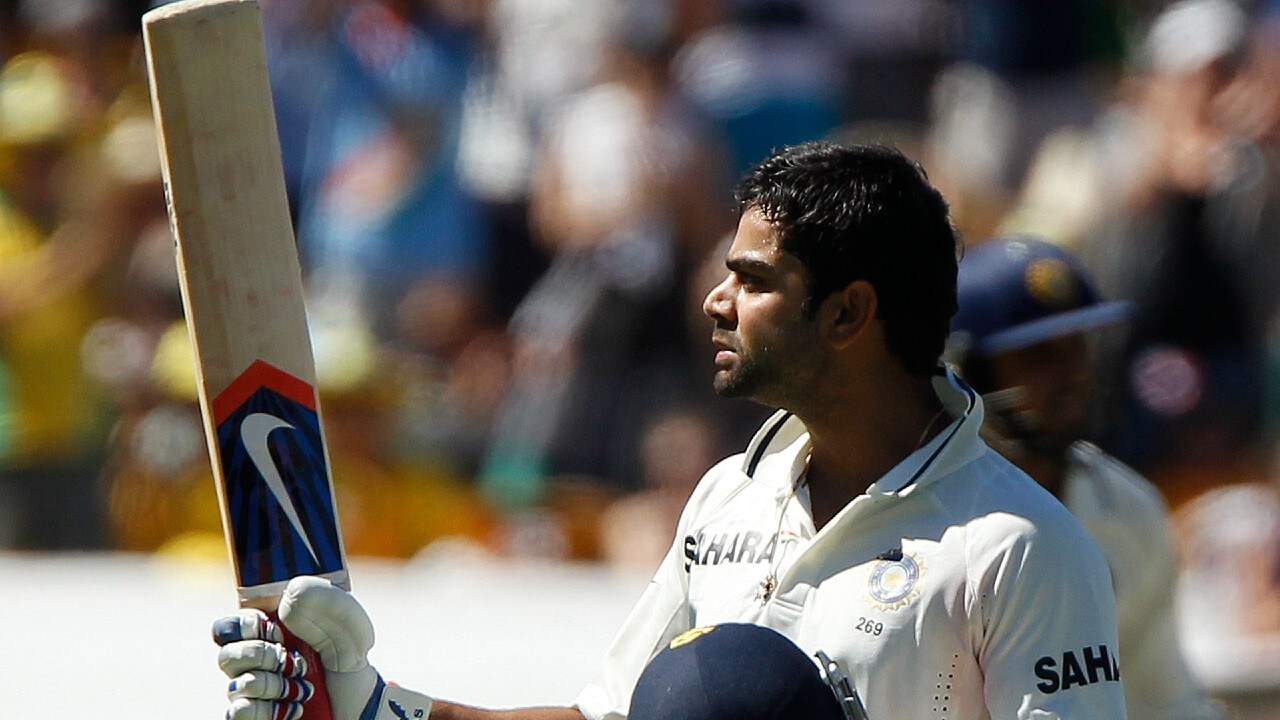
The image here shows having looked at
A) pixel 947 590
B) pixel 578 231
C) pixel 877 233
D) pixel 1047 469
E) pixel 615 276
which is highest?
pixel 578 231

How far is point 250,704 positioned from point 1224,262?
414 cm

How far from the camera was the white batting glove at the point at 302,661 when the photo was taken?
222 centimetres

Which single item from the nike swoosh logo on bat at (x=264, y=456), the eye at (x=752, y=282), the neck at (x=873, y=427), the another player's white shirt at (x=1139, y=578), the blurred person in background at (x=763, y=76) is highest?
the blurred person in background at (x=763, y=76)

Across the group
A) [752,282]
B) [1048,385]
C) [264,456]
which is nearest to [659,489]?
[1048,385]

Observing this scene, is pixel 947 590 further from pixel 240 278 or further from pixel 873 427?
pixel 240 278

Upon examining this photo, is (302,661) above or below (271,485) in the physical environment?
below

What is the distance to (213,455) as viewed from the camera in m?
2.49

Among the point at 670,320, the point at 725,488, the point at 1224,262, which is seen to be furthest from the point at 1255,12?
the point at 725,488

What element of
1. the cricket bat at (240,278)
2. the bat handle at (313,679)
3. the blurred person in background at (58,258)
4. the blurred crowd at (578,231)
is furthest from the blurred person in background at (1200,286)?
the blurred person in background at (58,258)

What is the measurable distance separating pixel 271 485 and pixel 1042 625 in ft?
3.31

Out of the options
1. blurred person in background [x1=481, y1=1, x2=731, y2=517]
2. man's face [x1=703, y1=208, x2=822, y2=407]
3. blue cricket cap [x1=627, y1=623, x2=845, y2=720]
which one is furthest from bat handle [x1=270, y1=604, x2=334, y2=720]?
blurred person in background [x1=481, y1=1, x2=731, y2=517]

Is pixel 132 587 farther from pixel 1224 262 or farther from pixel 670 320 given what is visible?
pixel 1224 262

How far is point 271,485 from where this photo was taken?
2.49 meters

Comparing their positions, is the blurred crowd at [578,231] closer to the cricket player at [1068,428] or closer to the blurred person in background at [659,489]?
the blurred person in background at [659,489]
